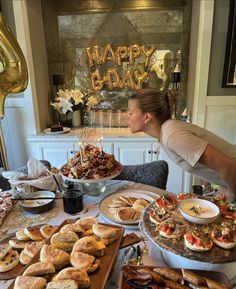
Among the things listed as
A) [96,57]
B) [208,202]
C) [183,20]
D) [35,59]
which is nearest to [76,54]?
[96,57]

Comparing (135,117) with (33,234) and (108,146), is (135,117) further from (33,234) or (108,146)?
(108,146)

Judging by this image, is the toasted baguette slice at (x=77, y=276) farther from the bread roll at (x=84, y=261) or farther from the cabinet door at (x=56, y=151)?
the cabinet door at (x=56, y=151)

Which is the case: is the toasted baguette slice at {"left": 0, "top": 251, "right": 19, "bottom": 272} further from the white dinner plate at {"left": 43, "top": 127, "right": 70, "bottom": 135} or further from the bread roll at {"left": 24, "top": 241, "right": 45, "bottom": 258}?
the white dinner plate at {"left": 43, "top": 127, "right": 70, "bottom": 135}

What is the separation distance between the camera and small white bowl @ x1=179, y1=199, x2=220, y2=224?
33.7 inches

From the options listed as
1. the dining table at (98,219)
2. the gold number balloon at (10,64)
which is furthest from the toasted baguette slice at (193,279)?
the gold number balloon at (10,64)

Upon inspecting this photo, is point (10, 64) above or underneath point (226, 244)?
above

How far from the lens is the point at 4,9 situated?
93.6 inches

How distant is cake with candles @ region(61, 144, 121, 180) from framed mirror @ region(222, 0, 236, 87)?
168 centimetres

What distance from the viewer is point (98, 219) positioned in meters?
1.13

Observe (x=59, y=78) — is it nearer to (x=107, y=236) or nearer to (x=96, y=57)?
(x=96, y=57)

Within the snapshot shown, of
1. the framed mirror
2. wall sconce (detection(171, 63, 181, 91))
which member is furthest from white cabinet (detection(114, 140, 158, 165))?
the framed mirror

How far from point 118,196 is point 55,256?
23.8 inches

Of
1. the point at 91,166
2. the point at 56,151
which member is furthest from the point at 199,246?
the point at 56,151

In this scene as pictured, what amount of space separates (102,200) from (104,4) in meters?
2.42
